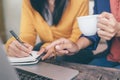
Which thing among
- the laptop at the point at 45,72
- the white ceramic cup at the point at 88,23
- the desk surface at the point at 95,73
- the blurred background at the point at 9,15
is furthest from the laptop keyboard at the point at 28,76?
the blurred background at the point at 9,15

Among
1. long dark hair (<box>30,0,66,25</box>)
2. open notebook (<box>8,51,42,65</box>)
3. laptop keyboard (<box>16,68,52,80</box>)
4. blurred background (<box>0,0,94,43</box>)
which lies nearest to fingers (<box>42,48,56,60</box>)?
open notebook (<box>8,51,42,65</box>)

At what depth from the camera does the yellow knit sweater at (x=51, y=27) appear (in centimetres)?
118

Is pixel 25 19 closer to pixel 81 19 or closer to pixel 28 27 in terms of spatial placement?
pixel 28 27

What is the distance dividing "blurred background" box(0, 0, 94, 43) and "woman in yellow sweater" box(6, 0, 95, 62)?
4.55 feet

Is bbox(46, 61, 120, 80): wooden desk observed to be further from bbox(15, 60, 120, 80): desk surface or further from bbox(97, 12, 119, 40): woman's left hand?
bbox(97, 12, 119, 40): woman's left hand

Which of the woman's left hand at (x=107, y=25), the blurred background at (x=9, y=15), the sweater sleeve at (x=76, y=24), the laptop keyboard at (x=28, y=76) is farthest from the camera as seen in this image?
the blurred background at (x=9, y=15)

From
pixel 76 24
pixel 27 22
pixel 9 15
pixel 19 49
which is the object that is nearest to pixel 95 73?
pixel 19 49

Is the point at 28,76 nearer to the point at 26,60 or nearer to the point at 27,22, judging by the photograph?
the point at 26,60

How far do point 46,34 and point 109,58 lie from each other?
1.12 feet

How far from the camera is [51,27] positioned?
3.98 ft

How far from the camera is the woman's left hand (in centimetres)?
78

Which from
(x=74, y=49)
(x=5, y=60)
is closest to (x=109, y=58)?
(x=74, y=49)

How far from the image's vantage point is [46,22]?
122 centimetres

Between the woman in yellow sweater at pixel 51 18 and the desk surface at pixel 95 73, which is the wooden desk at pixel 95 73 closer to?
the desk surface at pixel 95 73
